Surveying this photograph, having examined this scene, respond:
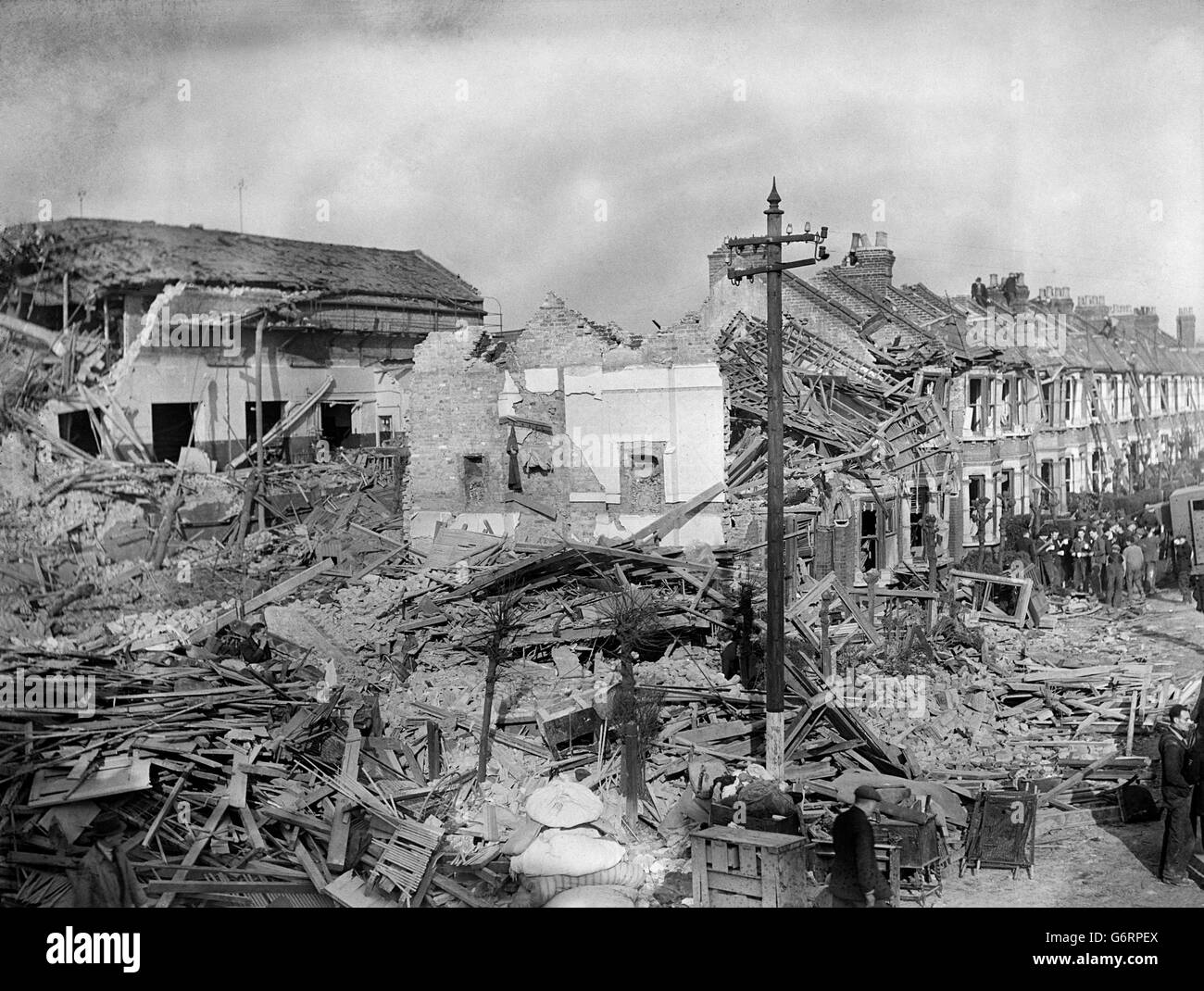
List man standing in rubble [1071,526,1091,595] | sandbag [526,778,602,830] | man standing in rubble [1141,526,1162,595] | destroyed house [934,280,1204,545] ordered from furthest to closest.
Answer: destroyed house [934,280,1204,545]
man standing in rubble [1071,526,1091,595]
man standing in rubble [1141,526,1162,595]
sandbag [526,778,602,830]

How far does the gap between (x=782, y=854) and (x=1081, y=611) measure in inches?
504

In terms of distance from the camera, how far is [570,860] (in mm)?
9875

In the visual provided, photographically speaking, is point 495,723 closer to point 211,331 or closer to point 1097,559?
point 211,331

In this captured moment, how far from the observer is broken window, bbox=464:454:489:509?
19359 mm

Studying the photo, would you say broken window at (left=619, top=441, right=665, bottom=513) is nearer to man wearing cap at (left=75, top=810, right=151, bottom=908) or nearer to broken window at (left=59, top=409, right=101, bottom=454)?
broken window at (left=59, top=409, right=101, bottom=454)

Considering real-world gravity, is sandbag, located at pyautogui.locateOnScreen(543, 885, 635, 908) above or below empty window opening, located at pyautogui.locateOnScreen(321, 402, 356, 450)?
below

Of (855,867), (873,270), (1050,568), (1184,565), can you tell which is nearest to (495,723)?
(855,867)

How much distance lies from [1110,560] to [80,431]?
61.7 ft

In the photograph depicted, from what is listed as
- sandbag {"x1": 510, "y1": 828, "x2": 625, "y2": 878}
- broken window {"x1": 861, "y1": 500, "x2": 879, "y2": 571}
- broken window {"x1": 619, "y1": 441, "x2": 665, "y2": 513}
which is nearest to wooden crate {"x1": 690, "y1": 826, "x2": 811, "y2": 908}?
sandbag {"x1": 510, "y1": 828, "x2": 625, "y2": 878}

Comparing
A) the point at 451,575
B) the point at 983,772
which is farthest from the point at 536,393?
the point at 983,772

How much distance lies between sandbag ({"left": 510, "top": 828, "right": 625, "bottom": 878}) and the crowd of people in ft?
43.2

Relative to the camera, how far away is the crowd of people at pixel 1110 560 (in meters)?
19.5

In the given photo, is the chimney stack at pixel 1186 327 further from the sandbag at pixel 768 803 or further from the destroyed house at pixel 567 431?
the sandbag at pixel 768 803
